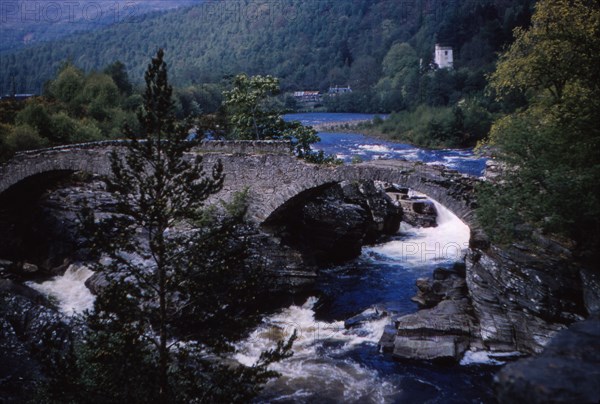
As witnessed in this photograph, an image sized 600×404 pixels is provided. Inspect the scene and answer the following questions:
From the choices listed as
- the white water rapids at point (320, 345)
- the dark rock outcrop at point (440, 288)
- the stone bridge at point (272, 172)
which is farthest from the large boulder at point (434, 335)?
the stone bridge at point (272, 172)

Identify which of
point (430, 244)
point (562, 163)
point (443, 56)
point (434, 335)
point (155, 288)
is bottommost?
point (430, 244)

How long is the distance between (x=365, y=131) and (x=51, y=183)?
45.5 meters

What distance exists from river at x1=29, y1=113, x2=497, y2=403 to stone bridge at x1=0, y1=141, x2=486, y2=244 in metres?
4.16

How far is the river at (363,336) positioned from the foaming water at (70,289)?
5 cm

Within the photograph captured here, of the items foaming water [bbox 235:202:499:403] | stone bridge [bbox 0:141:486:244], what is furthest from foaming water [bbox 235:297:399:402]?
stone bridge [bbox 0:141:486:244]

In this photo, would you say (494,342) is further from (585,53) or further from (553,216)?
(585,53)

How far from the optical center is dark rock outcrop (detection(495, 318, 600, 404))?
145 inches

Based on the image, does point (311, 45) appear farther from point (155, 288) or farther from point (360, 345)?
point (155, 288)

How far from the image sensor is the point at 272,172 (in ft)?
66.1

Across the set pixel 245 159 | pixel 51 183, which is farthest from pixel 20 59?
pixel 245 159

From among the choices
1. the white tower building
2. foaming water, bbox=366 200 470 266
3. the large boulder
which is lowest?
foaming water, bbox=366 200 470 266

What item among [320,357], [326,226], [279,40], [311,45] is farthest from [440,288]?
[279,40]

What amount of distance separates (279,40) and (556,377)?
5456 inches

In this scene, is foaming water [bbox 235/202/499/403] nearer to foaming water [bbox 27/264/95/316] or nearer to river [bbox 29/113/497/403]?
river [bbox 29/113/497/403]
